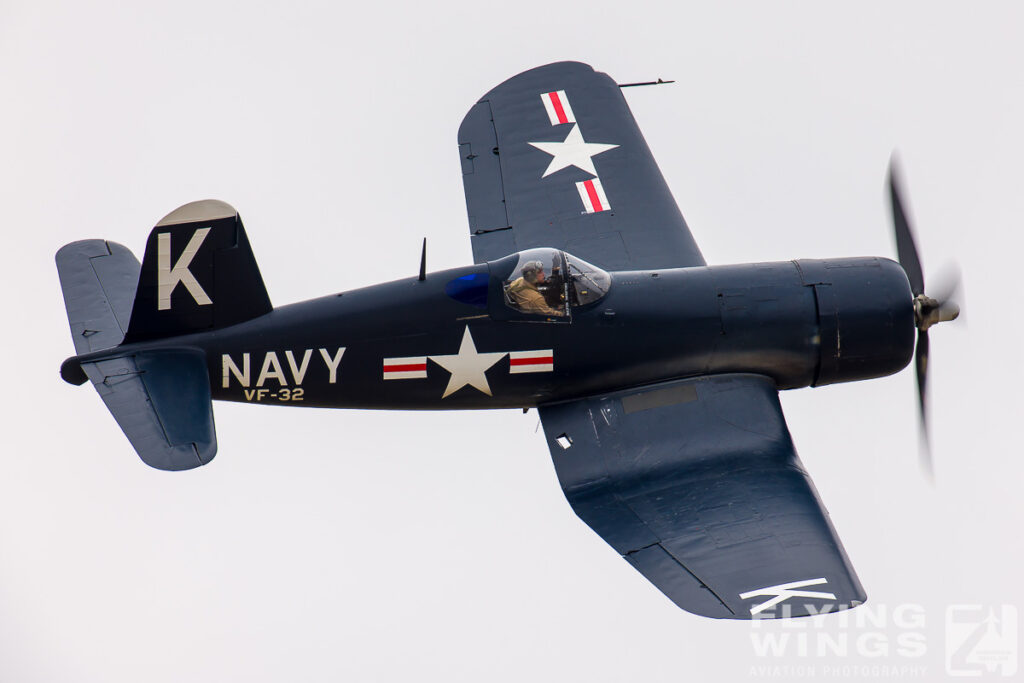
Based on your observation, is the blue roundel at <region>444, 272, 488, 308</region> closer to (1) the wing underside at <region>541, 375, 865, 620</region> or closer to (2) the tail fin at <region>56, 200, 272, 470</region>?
(1) the wing underside at <region>541, 375, 865, 620</region>

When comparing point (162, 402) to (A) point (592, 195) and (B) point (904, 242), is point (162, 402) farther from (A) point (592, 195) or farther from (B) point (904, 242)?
(B) point (904, 242)

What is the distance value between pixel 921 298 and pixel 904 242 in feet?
1.78

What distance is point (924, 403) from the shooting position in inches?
472

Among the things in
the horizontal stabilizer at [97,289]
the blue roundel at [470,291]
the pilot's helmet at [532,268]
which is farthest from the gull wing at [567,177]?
the horizontal stabilizer at [97,289]

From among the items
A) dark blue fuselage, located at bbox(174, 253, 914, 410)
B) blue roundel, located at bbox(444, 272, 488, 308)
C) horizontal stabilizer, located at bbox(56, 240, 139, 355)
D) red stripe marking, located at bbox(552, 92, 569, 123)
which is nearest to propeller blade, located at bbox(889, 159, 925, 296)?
dark blue fuselage, located at bbox(174, 253, 914, 410)

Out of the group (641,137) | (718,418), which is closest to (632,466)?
(718,418)

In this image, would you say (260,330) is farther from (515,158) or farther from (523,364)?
(515,158)

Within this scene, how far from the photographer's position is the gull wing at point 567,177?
43.2ft

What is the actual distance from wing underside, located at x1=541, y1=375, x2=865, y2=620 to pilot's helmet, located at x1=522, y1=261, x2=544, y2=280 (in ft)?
3.79

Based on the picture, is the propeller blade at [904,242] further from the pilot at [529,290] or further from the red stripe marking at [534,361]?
the red stripe marking at [534,361]

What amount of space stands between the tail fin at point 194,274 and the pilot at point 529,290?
2080 mm

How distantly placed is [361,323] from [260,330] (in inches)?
31.8

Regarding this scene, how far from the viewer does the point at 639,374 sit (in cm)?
1196

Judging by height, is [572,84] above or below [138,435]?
above
